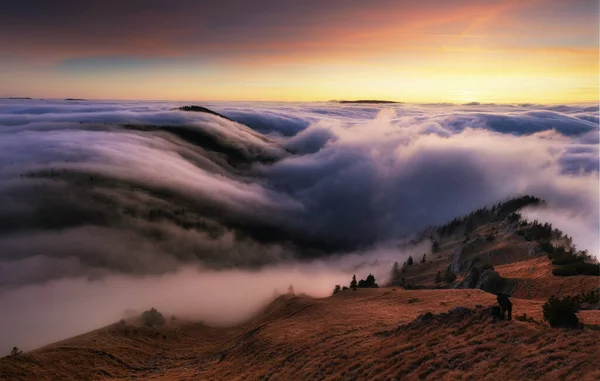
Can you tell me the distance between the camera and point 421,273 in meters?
85.3

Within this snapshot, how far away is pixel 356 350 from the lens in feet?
77.2

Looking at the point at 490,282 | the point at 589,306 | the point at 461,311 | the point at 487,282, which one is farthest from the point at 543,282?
the point at 461,311

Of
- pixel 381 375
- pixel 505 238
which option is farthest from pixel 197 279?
pixel 381 375

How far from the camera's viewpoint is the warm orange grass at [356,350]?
16.9 metres

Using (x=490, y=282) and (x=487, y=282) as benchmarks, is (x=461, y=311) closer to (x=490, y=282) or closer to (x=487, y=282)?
(x=490, y=282)

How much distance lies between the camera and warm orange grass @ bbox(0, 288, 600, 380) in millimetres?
16906

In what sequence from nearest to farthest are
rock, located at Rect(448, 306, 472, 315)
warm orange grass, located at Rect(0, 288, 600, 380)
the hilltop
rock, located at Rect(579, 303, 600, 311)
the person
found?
warm orange grass, located at Rect(0, 288, 600, 380) → the hilltop → the person → rock, located at Rect(448, 306, 472, 315) → rock, located at Rect(579, 303, 600, 311)

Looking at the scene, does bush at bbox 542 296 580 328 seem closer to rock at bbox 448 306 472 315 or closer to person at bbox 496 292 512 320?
person at bbox 496 292 512 320

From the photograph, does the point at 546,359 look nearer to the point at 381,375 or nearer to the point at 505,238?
the point at 381,375

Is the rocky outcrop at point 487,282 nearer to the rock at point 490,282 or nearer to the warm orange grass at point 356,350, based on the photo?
the rock at point 490,282

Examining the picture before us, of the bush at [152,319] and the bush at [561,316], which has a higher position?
the bush at [561,316]

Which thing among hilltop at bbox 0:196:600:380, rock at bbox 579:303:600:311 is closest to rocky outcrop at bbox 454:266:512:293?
hilltop at bbox 0:196:600:380

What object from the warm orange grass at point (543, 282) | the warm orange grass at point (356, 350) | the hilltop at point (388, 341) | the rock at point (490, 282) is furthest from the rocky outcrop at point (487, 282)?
the warm orange grass at point (356, 350)

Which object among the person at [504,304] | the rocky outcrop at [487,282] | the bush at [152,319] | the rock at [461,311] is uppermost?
the person at [504,304]
